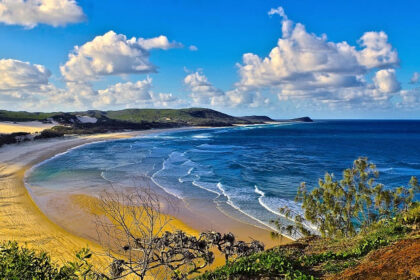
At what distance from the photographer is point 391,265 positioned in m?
7.82

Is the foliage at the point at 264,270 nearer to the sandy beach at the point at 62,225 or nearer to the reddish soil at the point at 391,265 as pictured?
the reddish soil at the point at 391,265

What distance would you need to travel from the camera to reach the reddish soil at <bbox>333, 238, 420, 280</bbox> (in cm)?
730

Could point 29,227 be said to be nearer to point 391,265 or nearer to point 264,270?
point 264,270

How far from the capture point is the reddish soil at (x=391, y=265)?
7301mm

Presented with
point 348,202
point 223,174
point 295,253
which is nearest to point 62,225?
point 295,253

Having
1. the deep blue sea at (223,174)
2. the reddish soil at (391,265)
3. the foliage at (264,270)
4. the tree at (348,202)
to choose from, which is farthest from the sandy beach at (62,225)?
the reddish soil at (391,265)

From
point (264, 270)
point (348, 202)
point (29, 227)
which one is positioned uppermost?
point (348, 202)

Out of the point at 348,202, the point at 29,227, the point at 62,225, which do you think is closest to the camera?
the point at 348,202

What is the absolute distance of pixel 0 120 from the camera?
343 ft

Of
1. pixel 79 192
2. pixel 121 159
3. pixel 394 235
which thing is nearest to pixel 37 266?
pixel 394 235

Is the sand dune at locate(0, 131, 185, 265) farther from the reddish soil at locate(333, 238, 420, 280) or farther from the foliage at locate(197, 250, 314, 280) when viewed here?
the reddish soil at locate(333, 238, 420, 280)

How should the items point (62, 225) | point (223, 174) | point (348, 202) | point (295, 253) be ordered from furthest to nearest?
point (223, 174) → point (62, 225) → point (348, 202) → point (295, 253)

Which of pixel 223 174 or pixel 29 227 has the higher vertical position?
pixel 223 174

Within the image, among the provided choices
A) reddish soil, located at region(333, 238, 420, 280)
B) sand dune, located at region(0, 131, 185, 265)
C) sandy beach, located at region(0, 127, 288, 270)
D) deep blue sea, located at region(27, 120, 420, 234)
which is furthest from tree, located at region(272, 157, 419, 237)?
sand dune, located at region(0, 131, 185, 265)
